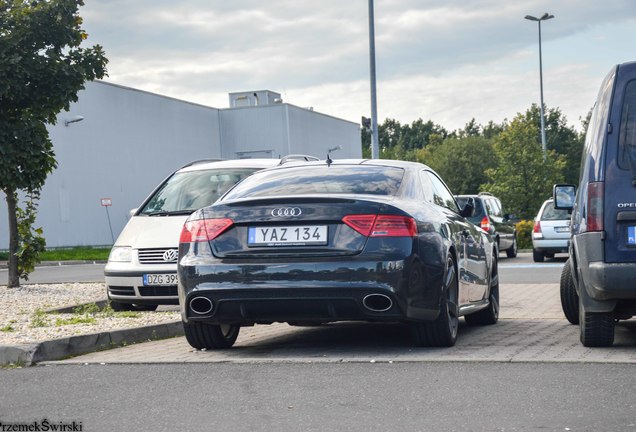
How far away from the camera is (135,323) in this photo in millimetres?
9883

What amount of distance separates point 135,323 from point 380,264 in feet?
10.5

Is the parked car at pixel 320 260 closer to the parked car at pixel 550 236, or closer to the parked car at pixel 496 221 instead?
the parked car at pixel 496 221

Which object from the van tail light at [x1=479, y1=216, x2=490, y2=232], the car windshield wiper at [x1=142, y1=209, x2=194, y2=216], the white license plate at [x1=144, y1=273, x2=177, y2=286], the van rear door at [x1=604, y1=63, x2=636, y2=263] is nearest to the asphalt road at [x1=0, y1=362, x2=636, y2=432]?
the van rear door at [x1=604, y1=63, x2=636, y2=263]

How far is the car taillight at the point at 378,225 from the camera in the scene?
7.57 metres

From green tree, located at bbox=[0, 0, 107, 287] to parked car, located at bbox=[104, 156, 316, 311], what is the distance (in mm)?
3325

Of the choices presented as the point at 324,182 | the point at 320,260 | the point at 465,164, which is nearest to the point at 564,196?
the point at 324,182

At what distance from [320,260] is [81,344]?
2203mm

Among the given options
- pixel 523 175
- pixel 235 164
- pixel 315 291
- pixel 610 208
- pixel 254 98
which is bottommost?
pixel 315 291

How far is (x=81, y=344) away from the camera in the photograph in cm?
857

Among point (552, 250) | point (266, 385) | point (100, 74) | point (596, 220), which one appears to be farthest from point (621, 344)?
point (552, 250)

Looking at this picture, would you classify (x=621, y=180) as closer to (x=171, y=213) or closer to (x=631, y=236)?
(x=631, y=236)

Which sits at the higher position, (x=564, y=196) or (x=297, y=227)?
(x=564, y=196)

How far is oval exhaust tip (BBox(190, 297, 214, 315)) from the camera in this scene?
25.6 ft

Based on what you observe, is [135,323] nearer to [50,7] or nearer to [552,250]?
[50,7]
